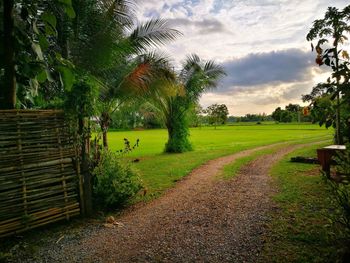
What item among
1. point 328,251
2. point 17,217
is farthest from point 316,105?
point 17,217

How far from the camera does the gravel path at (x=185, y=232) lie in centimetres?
402

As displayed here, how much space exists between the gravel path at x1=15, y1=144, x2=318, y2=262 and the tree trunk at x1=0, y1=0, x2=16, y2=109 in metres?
2.52

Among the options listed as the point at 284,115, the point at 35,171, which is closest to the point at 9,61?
the point at 35,171

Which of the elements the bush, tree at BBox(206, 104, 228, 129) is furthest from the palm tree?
tree at BBox(206, 104, 228, 129)

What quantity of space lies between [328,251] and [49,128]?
4891mm

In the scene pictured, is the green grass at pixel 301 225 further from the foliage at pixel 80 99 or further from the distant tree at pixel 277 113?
the distant tree at pixel 277 113

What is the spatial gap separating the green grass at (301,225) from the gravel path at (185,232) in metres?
0.25

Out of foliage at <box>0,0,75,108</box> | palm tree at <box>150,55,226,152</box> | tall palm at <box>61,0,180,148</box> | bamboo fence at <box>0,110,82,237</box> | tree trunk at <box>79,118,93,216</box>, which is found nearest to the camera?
foliage at <box>0,0,75,108</box>

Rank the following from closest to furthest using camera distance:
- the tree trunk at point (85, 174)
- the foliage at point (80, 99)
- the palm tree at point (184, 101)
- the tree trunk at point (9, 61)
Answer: the tree trunk at point (9, 61) → the foliage at point (80, 99) → the tree trunk at point (85, 174) → the palm tree at point (184, 101)

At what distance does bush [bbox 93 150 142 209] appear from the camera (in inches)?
237

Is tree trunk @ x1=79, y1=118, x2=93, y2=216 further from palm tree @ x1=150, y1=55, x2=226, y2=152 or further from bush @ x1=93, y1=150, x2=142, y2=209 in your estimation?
palm tree @ x1=150, y1=55, x2=226, y2=152

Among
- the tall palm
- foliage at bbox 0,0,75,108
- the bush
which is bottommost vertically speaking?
the bush

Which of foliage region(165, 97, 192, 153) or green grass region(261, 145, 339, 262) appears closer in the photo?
green grass region(261, 145, 339, 262)

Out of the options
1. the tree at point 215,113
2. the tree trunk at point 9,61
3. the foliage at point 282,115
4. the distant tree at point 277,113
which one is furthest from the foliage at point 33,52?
the distant tree at point 277,113
